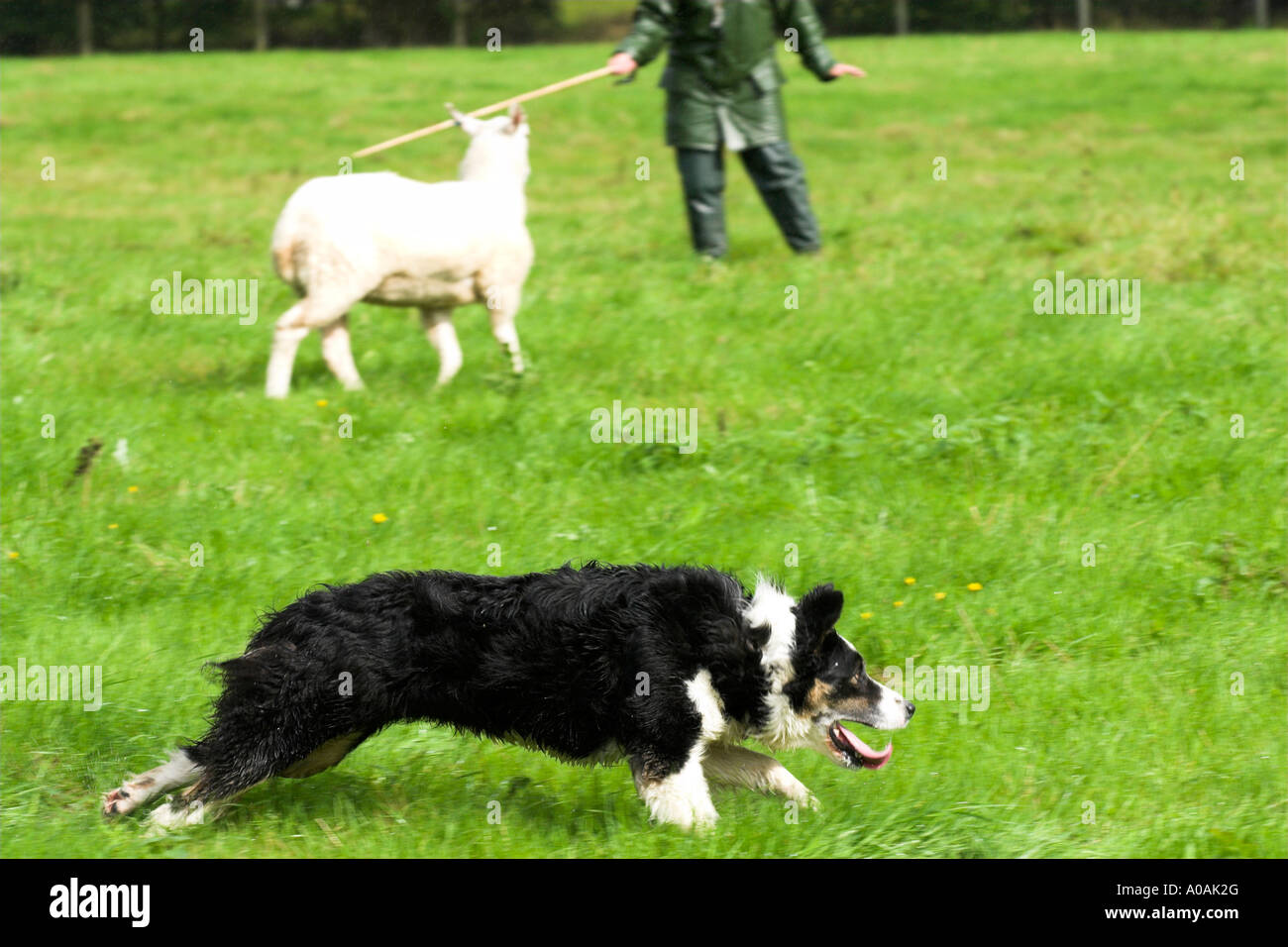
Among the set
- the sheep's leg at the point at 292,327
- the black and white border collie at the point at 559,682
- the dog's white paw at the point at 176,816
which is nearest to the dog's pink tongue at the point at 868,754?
the black and white border collie at the point at 559,682

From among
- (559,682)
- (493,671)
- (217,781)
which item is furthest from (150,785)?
(559,682)

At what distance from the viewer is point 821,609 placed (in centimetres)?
457

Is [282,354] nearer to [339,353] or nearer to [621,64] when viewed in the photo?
[339,353]

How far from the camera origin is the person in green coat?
1196 cm

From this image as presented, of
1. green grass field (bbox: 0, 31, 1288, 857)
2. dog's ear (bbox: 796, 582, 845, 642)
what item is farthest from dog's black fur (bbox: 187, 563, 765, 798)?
green grass field (bbox: 0, 31, 1288, 857)

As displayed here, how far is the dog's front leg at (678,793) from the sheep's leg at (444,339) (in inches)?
188

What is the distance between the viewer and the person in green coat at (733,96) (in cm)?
1196

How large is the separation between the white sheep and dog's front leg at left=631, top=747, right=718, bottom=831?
4702 millimetres

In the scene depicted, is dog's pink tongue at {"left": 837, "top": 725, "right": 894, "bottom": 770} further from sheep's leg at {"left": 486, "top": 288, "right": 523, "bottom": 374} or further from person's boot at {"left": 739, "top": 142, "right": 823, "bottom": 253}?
person's boot at {"left": 739, "top": 142, "right": 823, "bottom": 253}

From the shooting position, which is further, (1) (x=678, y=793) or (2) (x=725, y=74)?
(2) (x=725, y=74)

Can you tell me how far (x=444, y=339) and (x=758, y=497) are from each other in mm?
2504

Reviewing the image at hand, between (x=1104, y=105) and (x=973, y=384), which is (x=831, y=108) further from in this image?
(x=973, y=384)

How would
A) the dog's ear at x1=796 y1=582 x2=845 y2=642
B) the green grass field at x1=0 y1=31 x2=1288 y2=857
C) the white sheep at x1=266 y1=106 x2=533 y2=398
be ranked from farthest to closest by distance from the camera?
the white sheep at x1=266 y1=106 x2=533 y2=398 → the green grass field at x1=0 y1=31 x2=1288 y2=857 → the dog's ear at x1=796 y1=582 x2=845 y2=642

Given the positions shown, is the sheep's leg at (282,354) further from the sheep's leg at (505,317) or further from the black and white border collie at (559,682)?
the black and white border collie at (559,682)
